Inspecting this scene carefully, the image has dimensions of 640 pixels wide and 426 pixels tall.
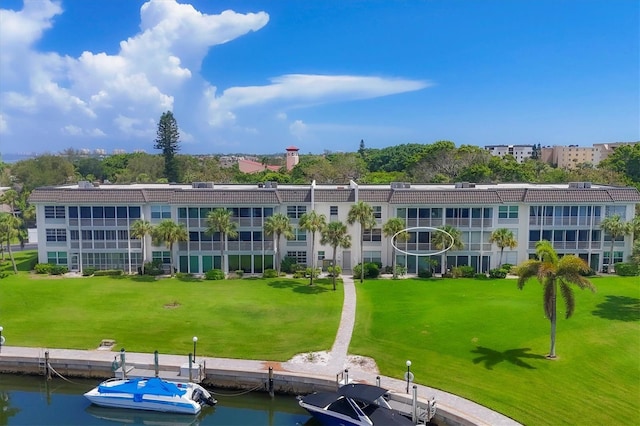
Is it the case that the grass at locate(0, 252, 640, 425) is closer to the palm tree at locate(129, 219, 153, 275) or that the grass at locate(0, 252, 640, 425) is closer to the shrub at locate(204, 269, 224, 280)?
the shrub at locate(204, 269, 224, 280)

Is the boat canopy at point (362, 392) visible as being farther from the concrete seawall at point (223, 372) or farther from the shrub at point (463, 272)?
the shrub at point (463, 272)

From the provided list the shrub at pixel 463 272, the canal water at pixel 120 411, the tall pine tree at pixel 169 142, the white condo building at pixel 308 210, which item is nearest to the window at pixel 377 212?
the white condo building at pixel 308 210

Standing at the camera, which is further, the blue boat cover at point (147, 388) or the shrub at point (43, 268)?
the shrub at point (43, 268)

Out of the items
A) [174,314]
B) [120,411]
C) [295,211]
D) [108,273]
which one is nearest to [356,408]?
[120,411]

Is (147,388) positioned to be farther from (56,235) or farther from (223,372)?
(56,235)

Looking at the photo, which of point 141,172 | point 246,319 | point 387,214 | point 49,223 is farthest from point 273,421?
point 141,172

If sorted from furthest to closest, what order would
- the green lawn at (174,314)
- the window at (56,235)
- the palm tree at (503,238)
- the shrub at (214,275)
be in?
the window at (56,235), the palm tree at (503,238), the shrub at (214,275), the green lawn at (174,314)

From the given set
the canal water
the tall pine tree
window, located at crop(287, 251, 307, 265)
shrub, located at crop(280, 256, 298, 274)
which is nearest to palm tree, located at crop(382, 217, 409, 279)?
window, located at crop(287, 251, 307, 265)
